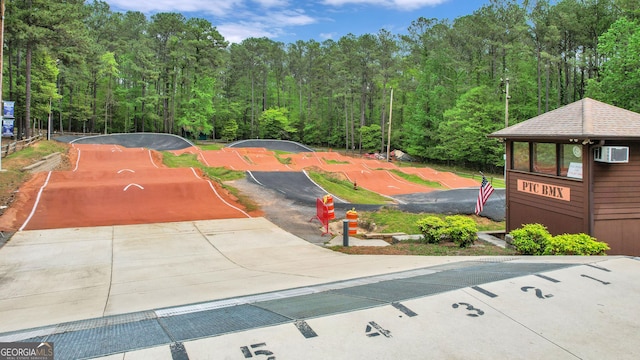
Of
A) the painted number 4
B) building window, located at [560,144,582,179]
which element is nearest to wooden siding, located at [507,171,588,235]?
building window, located at [560,144,582,179]

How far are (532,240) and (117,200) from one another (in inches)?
627

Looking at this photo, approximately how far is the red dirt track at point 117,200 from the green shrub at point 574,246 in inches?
436

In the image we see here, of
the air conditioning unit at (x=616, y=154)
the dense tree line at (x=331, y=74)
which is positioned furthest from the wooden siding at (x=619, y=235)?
the dense tree line at (x=331, y=74)

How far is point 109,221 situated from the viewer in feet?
48.3

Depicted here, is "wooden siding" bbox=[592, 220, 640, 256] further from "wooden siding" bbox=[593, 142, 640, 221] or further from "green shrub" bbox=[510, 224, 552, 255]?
"green shrub" bbox=[510, 224, 552, 255]

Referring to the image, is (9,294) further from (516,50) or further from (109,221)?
(516,50)

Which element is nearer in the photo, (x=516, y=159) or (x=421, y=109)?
(x=516, y=159)

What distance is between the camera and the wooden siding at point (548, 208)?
10641 millimetres

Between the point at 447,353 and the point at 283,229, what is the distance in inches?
440

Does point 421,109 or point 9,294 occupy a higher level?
point 421,109

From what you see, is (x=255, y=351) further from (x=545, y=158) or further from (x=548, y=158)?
(x=545, y=158)

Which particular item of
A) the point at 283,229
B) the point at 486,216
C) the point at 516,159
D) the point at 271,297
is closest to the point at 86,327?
→ the point at 271,297

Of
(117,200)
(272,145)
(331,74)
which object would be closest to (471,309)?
(117,200)

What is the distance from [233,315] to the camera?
4559 millimetres
